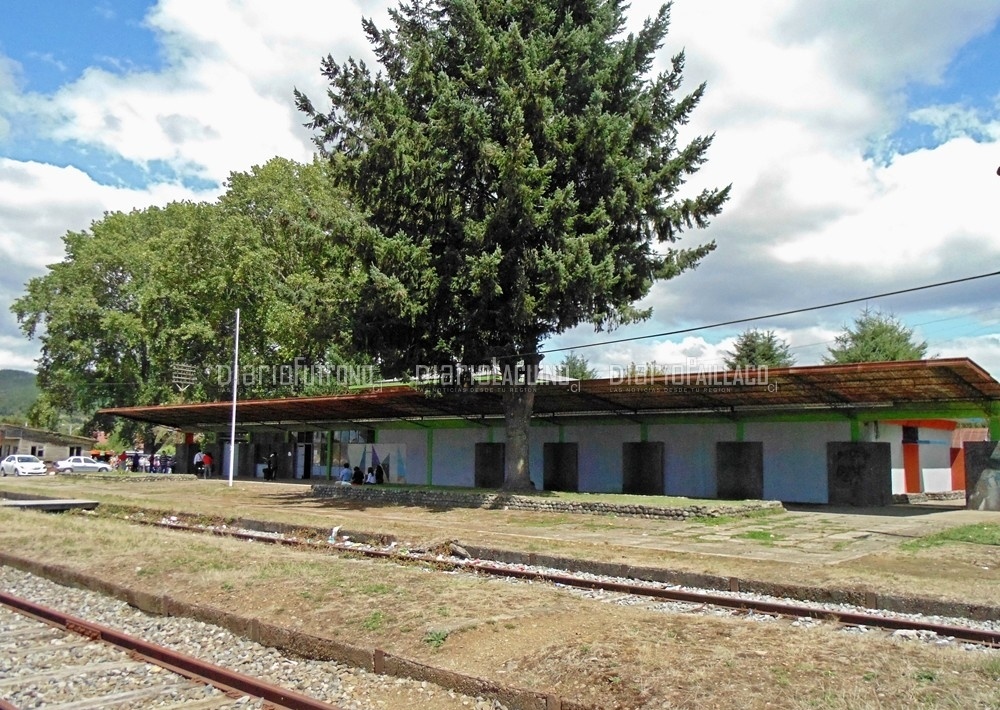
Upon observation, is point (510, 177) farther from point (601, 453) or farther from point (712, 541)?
point (601, 453)

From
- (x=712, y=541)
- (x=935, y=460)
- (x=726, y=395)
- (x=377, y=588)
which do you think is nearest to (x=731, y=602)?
(x=377, y=588)

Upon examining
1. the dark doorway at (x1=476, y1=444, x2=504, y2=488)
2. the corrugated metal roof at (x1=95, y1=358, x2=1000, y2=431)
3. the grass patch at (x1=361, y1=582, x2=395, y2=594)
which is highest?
the corrugated metal roof at (x1=95, y1=358, x2=1000, y2=431)

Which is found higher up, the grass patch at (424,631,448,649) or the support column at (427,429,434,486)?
the support column at (427,429,434,486)

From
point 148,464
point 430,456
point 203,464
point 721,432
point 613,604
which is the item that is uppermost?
point 721,432

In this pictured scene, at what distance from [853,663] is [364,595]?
5.47 m

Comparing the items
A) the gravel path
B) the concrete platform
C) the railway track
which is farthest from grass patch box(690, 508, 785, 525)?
the concrete platform

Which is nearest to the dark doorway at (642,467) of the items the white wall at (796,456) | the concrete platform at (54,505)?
the white wall at (796,456)

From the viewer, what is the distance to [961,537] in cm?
1638

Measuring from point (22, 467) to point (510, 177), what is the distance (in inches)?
1932

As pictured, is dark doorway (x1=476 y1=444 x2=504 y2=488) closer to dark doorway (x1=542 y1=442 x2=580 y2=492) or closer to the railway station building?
the railway station building

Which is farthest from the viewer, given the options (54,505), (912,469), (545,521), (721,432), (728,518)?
(912,469)

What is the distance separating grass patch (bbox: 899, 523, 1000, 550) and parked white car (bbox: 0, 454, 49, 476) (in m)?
56.8

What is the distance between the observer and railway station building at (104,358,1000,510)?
23766 mm

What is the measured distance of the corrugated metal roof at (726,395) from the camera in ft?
71.1
